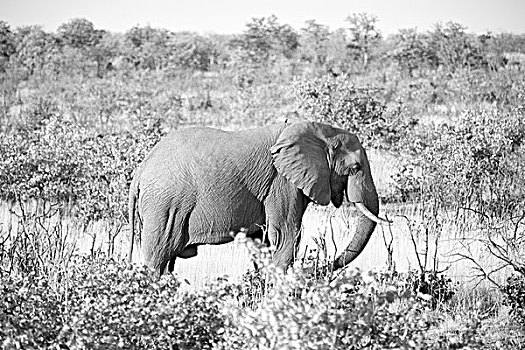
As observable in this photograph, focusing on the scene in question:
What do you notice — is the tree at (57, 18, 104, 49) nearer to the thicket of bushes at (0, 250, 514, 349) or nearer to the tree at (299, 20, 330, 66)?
the tree at (299, 20, 330, 66)

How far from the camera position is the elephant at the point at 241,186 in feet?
21.5

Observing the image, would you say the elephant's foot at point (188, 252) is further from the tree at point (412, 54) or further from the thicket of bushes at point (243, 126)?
the tree at point (412, 54)

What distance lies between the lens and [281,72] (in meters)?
33.4

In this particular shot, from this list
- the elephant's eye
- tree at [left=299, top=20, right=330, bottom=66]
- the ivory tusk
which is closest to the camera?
the ivory tusk

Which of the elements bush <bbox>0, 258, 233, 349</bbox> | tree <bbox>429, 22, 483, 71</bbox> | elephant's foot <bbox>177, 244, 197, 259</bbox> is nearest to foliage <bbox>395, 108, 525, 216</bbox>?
elephant's foot <bbox>177, 244, 197, 259</bbox>

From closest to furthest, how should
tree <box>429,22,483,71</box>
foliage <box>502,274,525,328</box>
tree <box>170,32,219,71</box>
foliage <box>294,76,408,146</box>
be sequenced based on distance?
foliage <box>502,274,525,328</box>, foliage <box>294,76,408,146</box>, tree <box>429,22,483,71</box>, tree <box>170,32,219,71</box>

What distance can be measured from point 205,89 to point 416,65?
9765 millimetres

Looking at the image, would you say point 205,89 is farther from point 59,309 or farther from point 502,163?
point 59,309

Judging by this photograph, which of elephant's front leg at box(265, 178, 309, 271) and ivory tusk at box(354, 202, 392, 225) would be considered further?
ivory tusk at box(354, 202, 392, 225)

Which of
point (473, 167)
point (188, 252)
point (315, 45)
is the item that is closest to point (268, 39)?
point (315, 45)

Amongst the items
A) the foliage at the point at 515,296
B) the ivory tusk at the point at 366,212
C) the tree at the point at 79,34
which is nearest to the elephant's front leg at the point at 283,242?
the ivory tusk at the point at 366,212

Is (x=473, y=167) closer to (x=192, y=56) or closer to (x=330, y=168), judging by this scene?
(x=330, y=168)

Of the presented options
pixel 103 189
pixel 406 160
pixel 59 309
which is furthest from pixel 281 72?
pixel 59 309

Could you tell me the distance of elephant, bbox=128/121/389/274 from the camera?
6.56 meters
